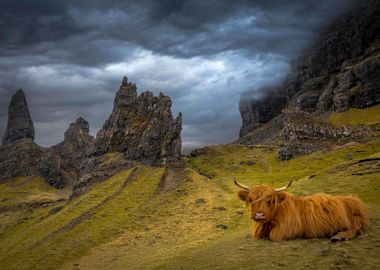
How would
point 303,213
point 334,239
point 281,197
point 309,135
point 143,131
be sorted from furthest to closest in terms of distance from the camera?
point 143,131, point 309,135, point 281,197, point 303,213, point 334,239

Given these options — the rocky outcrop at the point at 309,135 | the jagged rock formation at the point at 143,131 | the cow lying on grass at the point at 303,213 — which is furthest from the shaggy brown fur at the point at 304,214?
the rocky outcrop at the point at 309,135

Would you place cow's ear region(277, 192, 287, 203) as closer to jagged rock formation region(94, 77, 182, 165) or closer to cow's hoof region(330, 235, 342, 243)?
cow's hoof region(330, 235, 342, 243)

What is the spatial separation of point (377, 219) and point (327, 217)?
3796mm

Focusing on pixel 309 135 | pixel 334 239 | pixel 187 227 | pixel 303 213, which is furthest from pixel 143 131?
pixel 334 239

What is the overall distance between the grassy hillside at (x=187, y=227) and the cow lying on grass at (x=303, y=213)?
1.79ft

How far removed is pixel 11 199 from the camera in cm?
19950

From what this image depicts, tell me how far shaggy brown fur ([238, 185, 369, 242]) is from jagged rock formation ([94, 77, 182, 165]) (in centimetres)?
12933

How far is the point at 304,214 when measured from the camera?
20672 mm

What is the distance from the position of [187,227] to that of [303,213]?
4170cm

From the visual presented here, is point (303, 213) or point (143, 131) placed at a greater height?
point (143, 131)

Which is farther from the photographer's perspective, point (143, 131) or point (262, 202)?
point (143, 131)

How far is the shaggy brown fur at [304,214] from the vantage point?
65.1 ft

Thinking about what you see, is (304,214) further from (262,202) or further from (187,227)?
(187,227)

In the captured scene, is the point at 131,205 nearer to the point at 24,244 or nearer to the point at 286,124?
the point at 24,244
